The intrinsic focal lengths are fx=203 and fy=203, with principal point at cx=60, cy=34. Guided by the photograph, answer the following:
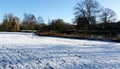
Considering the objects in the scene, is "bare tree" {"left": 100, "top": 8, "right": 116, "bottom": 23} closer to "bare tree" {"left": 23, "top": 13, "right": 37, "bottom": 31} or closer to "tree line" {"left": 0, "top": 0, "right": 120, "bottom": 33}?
"tree line" {"left": 0, "top": 0, "right": 120, "bottom": 33}

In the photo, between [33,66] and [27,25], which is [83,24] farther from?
[33,66]

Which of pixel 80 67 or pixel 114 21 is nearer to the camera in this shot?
pixel 80 67

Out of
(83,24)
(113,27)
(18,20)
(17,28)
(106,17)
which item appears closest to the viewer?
(83,24)

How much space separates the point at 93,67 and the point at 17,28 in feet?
245

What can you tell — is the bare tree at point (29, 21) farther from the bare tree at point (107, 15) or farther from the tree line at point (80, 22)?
the bare tree at point (107, 15)

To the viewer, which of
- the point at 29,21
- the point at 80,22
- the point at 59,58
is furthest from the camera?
the point at 29,21

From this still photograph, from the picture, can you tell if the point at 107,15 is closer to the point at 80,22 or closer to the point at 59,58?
the point at 80,22

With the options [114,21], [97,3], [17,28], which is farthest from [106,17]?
[17,28]

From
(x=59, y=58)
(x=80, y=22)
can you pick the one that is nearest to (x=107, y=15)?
(x=80, y=22)

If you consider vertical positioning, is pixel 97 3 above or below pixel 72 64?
above

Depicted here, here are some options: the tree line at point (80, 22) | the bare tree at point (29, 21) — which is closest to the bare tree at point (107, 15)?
the tree line at point (80, 22)

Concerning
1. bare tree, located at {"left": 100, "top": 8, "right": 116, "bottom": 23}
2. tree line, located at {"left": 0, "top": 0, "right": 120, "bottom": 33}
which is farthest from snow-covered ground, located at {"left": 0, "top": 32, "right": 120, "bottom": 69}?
bare tree, located at {"left": 100, "top": 8, "right": 116, "bottom": 23}

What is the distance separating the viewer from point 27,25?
286 ft

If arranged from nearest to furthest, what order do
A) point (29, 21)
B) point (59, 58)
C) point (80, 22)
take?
point (59, 58) < point (80, 22) < point (29, 21)
